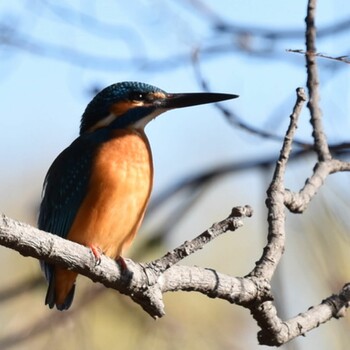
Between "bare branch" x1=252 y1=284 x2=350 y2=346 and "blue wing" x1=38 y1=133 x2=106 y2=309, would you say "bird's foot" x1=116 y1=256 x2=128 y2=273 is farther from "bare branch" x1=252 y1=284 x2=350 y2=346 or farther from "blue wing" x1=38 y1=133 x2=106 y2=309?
"blue wing" x1=38 y1=133 x2=106 y2=309

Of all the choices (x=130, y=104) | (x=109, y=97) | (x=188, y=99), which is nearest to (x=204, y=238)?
(x=188, y=99)

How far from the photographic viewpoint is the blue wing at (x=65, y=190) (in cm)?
388

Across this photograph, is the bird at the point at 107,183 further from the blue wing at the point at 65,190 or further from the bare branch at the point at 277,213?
the bare branch at the point at 277,213

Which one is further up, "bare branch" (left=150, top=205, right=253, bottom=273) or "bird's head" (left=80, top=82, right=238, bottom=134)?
"bird's head" (left=80, top=82, right=238, bottom=134)

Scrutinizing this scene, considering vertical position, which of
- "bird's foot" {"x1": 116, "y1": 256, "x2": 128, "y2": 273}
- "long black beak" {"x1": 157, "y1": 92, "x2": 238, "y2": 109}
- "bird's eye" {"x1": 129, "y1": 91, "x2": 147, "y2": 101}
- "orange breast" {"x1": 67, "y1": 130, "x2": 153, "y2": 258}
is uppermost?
"bird's eye" {"x1": 129, "y1": 91, "x2": 147, "y2": 101}

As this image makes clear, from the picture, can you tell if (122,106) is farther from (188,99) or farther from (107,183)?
(107,183)

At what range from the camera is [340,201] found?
12.3 feet

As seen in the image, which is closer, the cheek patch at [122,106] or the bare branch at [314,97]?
the bare branch at [314,97]

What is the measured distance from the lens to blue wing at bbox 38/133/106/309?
3.88 meters

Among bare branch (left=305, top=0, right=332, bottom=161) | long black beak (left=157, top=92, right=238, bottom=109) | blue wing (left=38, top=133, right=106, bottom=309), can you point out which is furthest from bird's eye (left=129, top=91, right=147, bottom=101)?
bare branch (left=305, top=0, right=332, bottom=161)

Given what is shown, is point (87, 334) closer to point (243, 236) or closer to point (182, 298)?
point (182, 298)

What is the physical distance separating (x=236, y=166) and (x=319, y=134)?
0.59m

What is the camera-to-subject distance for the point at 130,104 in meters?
4.29

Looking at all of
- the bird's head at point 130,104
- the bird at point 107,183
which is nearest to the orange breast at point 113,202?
the bird at point 107,183
